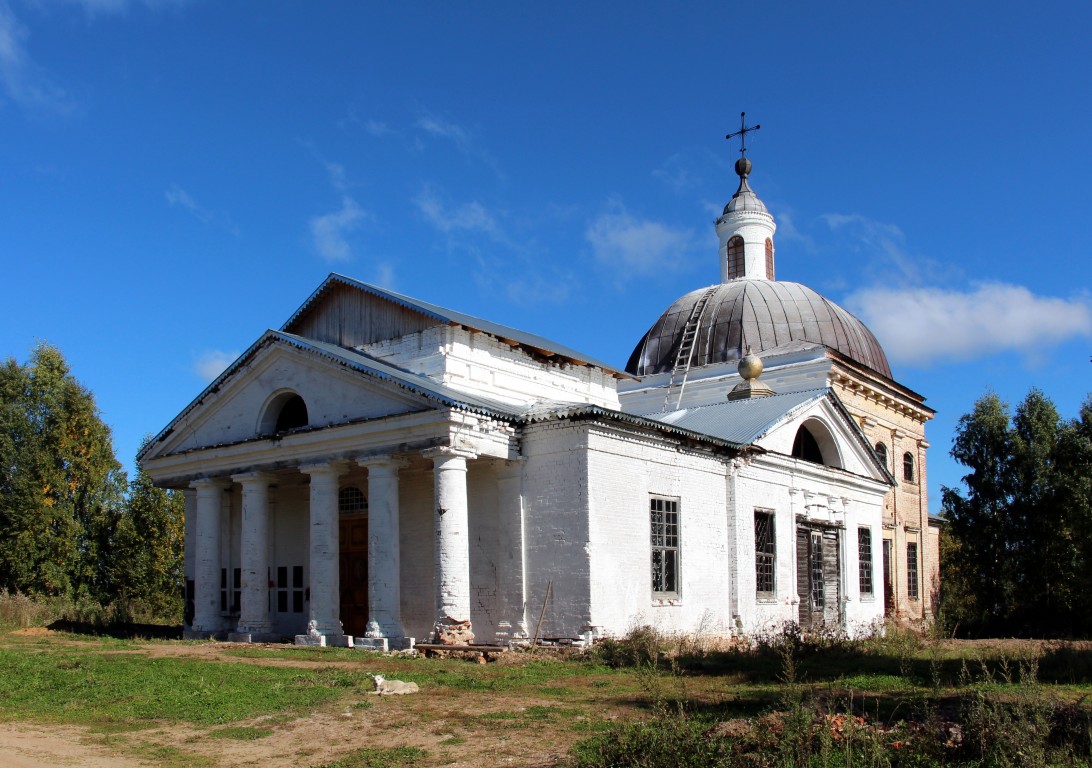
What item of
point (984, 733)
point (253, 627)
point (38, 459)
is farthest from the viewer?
point (38, 459)

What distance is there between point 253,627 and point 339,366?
5.82m

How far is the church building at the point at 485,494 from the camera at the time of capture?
17719 mm

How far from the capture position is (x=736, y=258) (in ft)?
121

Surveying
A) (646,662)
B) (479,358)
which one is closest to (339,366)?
(479,358)

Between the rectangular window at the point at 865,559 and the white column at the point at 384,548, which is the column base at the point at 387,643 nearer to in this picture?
the white column at the point at 384,548

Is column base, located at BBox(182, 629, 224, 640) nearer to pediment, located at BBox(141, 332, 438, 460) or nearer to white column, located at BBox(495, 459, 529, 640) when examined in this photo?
pediment, located at BBox(141, 332, 438, 460)

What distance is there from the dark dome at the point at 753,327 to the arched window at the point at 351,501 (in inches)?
551

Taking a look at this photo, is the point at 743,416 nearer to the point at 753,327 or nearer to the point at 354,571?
the point at 753,327

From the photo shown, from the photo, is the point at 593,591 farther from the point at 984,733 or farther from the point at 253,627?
the point at 984,733

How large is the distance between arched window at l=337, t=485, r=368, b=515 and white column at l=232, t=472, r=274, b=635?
1548 millimetres

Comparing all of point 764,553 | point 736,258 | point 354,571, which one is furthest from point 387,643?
point 736,258

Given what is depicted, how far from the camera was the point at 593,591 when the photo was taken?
1723 centimetres

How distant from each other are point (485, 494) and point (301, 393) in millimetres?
4422

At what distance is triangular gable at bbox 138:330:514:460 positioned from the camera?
18.2 m
